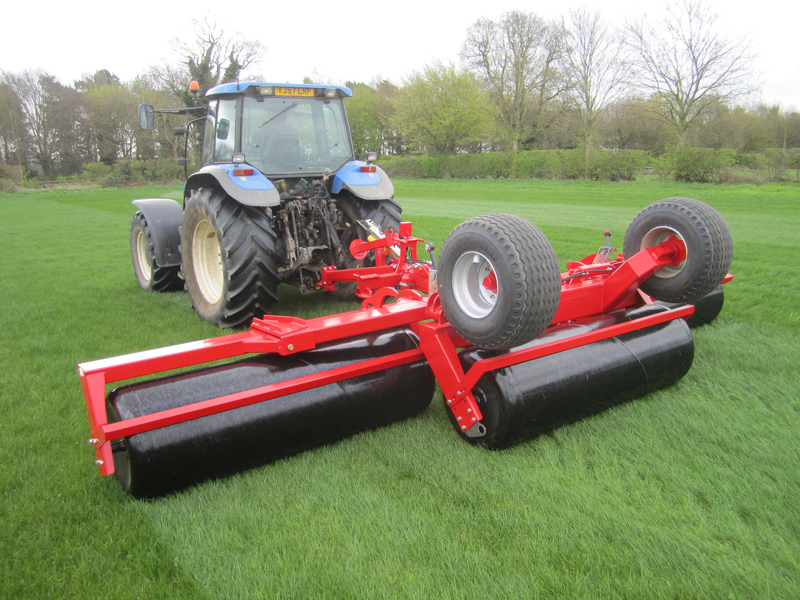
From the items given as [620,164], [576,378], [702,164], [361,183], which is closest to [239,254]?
[361,183]

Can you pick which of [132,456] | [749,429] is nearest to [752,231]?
[749,429]

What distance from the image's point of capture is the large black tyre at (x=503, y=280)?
93.1 inches

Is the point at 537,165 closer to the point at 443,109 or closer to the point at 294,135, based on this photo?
the point at 443,109

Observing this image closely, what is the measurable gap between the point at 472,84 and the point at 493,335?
34.0 metres

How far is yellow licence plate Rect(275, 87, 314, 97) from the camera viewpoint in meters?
Answer: 4.87

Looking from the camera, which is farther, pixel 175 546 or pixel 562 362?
pixel 562 362

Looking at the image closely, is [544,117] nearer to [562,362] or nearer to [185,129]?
[185,129]

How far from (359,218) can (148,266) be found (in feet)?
A: 9.89

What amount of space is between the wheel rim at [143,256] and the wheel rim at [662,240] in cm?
526

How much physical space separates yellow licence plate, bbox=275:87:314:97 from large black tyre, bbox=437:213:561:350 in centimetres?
296

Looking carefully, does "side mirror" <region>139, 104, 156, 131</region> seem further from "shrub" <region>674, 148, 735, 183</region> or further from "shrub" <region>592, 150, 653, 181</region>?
"shrub" <region>592, 150, 653, 181</region>

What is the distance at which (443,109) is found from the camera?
33.2 m

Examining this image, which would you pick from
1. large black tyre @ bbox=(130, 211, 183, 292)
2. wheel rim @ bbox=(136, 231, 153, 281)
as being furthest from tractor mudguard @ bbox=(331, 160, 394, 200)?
wheel rim @ bbox=(136, 231, 153, 281)

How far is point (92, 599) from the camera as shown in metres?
1.84
